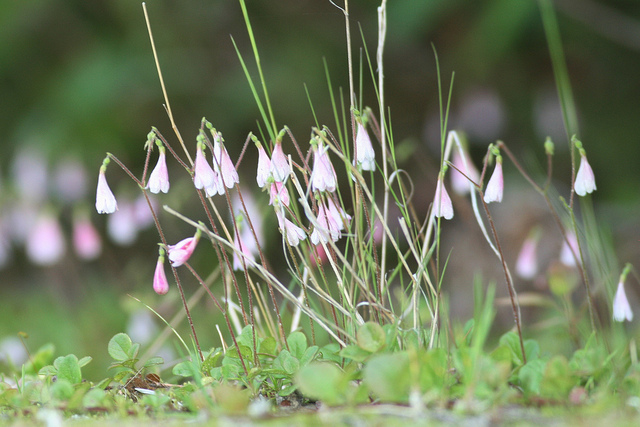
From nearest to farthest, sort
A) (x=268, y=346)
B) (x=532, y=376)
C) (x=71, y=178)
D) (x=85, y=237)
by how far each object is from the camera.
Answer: (x=532, y=376) → (x=268, y=346) → (x=85, y=237) → (x=71, y=178)

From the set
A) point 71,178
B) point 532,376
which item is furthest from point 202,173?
point 71,178

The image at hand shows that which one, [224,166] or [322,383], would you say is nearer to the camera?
[322,383]

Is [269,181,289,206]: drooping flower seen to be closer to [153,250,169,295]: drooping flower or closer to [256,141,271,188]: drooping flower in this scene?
[256,141,271,188]: drooping flower

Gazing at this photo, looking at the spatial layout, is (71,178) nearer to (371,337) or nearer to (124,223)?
(124,223)

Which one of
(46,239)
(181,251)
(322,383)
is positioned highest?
(181,251)

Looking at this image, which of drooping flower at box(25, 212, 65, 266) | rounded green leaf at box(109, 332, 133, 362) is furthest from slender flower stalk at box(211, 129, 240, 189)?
drooping flower at box(25, 212, 65, 266)
